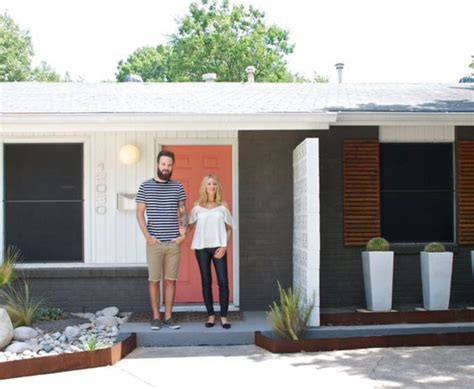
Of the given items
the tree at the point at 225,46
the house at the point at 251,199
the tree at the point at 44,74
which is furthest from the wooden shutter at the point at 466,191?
the tree at the point at 44,74

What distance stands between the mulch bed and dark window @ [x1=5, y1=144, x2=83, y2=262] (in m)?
1.04

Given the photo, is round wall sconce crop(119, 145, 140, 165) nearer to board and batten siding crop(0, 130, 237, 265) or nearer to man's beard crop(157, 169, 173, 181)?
board and batten siding crop(0, 130, 237, 265)

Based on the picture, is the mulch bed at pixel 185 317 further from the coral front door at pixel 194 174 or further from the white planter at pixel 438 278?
the white planter at pixel 438 278

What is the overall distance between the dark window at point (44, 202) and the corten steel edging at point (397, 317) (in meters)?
3.15

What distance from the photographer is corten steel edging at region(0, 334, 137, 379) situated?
592cm

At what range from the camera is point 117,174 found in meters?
8.45

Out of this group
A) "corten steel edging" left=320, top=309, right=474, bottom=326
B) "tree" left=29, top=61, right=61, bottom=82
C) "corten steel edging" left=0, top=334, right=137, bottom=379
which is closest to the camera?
"corten steel edging" left=0, top=334, right=137, bottom=379

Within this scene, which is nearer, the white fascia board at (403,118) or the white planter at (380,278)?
the white fascia board at (403,118)

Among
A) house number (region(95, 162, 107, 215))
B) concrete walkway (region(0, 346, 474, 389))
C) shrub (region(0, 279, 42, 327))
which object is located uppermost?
house number (region(95, 162, 107, 215))

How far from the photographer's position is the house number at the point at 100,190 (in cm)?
842

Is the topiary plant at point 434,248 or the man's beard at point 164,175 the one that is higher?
the man's beard at point 164,175

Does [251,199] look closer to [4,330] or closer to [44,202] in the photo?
[44,202]

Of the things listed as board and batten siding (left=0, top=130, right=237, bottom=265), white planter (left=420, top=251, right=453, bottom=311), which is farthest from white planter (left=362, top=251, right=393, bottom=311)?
board and batten siding (left=0, top=130, right=237, bottom=265)

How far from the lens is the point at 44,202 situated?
845 cm
